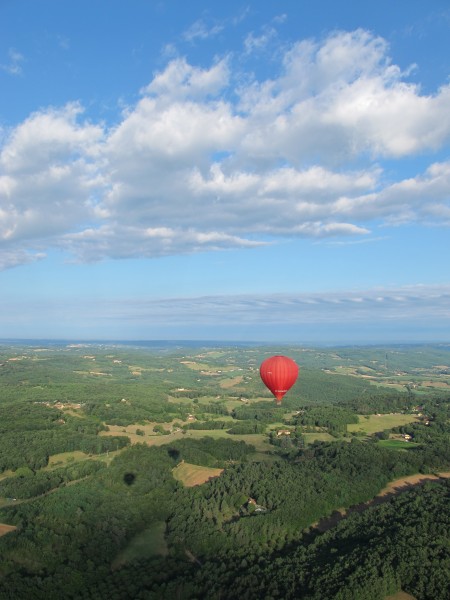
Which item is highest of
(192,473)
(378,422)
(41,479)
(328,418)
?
(328,418)

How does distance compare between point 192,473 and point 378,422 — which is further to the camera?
point 378,422

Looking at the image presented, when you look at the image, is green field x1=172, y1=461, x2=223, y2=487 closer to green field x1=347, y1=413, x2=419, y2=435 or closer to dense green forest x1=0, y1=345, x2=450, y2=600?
dense green forest x1=0, y1=345, x2=450, y2=600

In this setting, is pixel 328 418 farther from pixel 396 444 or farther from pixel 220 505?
pixel 220 505

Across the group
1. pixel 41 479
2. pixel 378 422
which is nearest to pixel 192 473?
pixel 41 479

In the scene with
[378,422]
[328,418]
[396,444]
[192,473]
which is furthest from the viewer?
[378,422]

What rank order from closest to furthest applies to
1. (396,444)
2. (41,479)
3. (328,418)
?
(41,479), (396,444), (328,418)

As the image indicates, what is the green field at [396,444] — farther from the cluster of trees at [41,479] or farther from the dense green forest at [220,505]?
the cluster of trees at [41,479]

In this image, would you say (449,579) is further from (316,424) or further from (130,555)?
(316,424)

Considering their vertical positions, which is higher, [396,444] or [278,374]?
[278,374]
